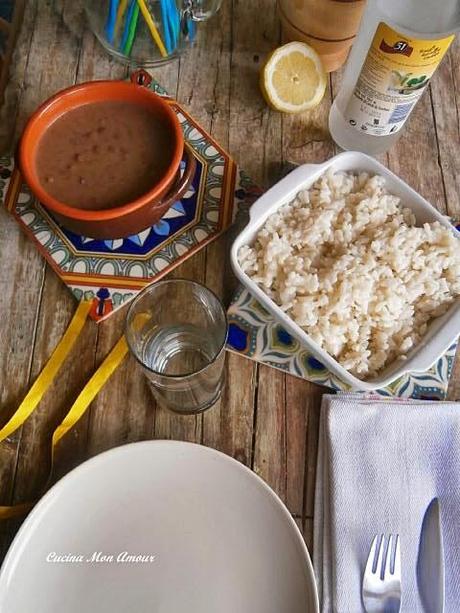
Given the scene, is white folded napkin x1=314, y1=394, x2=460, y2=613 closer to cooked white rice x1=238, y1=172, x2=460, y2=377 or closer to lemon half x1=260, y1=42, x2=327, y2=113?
cooked white rice x1=238, y1=172, x2=460, y2=377

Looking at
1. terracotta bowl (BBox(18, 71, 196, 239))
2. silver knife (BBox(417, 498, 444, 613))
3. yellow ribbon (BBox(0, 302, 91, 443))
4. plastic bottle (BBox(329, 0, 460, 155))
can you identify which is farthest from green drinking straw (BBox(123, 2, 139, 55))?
silver knife (BBox(417, 498, 444, 613))

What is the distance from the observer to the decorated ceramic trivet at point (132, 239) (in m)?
0.89

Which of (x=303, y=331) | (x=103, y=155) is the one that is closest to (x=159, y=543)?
(x=303, y=331)

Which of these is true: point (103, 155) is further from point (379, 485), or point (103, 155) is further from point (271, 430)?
point (379, 485)

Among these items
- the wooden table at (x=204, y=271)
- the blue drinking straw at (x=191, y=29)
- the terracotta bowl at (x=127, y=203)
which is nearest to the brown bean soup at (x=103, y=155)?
the terracotta bowl at (x=127, y=203)

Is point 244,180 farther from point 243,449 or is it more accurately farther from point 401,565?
point 401,565

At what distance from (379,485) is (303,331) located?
0.72 ft

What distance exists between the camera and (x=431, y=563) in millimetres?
719

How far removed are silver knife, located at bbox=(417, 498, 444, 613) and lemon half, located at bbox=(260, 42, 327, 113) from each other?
649 mm

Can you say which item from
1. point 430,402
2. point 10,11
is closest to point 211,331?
point 430,402

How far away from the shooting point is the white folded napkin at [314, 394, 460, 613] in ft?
2.36

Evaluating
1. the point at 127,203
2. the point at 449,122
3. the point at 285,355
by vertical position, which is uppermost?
the point at 449,122

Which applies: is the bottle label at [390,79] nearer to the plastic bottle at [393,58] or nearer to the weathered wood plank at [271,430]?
the plastic bottle at [393,58]

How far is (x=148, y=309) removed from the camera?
2.63 feet
